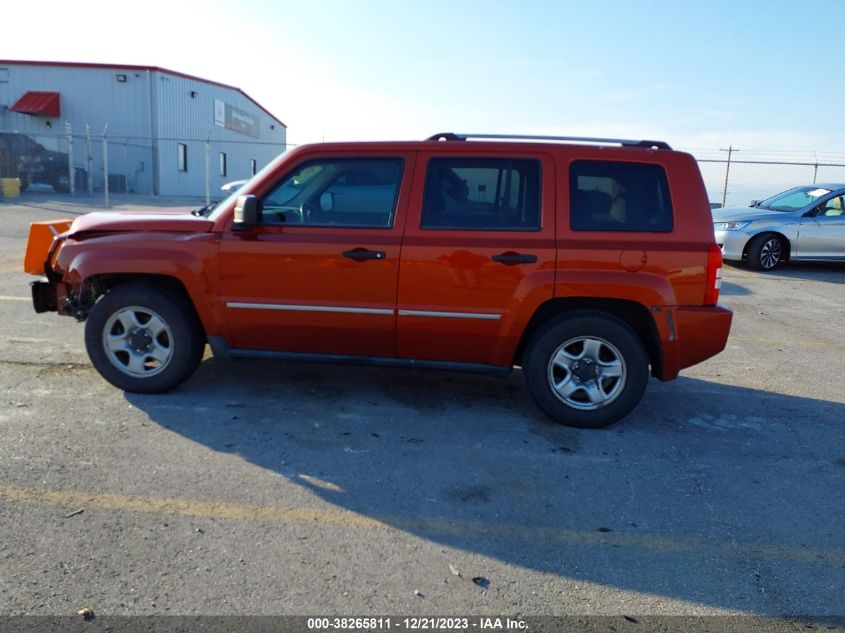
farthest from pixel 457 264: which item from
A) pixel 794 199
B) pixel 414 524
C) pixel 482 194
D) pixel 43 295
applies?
pixel 794 199

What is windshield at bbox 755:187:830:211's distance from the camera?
41.5 ft

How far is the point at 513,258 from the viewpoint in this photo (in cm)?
431

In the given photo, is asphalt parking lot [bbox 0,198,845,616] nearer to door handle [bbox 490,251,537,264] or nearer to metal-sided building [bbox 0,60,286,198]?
door handle [bbox 490,251,537,264]

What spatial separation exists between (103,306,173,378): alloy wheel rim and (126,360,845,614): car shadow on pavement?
274 millimetres

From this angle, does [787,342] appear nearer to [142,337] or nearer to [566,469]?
[566,469]

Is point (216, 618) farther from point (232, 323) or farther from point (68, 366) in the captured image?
point (68, 366)

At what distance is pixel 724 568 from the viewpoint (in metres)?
2.97

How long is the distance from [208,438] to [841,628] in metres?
3.40

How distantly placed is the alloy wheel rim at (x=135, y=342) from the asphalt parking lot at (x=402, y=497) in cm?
25

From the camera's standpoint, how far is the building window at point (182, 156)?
1289 inches

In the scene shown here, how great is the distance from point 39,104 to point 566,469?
3540cm

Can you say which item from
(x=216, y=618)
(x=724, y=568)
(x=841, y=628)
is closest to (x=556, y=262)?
(x=724, y=568)

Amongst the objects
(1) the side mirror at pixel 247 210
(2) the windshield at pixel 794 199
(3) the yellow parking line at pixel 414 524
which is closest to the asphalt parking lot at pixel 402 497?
(3) the yellow parking line at pixel 414 524

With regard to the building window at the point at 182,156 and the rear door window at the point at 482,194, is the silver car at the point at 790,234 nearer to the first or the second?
the rear door window at the point at 482,194
